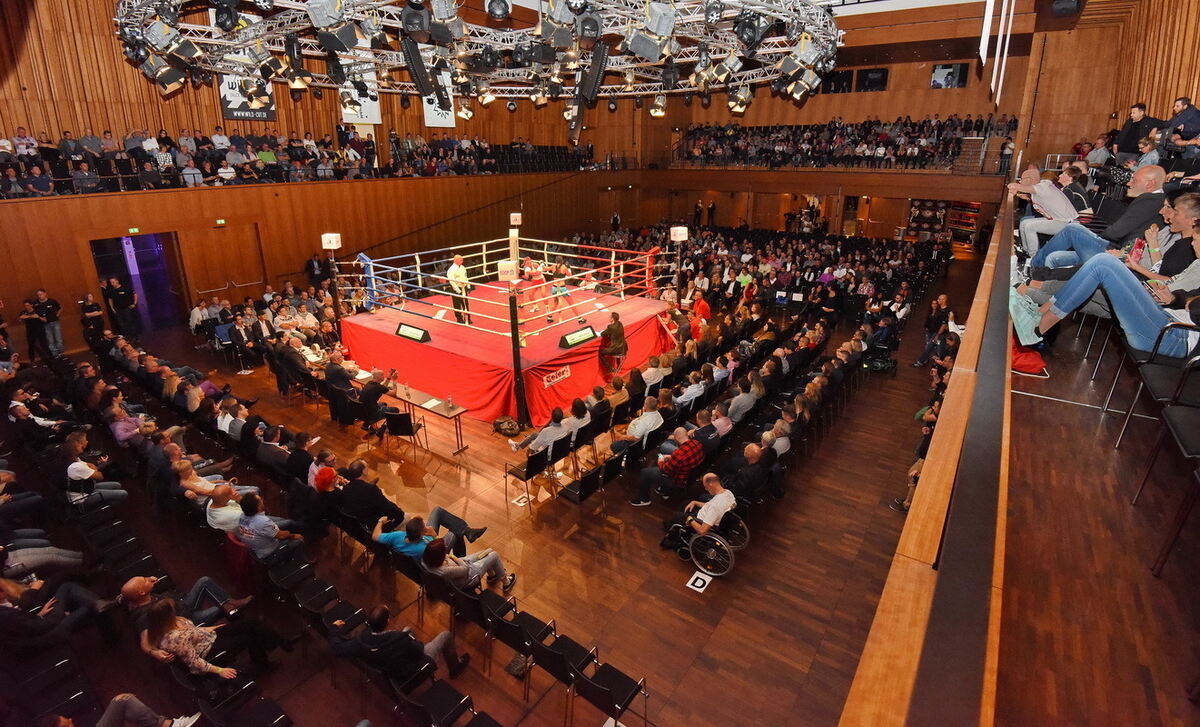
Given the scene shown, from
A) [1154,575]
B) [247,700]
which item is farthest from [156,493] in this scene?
[1154,575]

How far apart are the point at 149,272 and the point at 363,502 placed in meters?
16.4

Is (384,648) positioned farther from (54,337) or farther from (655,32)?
(54,337)

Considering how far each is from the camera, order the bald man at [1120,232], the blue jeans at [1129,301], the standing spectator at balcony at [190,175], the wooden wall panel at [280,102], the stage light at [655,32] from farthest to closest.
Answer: the standing spectator at balcony at [190,175] < the wooden wall panel at [280,102] < the stage light at [655,32] < the bald man at [1120,232] < the blue jeans at [1129,301]

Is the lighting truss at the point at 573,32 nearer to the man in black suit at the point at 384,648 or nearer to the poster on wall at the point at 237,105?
the poster on wall at the point at 237,105

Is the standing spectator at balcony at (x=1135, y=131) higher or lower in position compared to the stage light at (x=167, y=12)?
lower

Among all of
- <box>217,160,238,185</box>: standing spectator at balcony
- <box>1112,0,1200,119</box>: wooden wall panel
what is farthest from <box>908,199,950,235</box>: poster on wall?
<box>217,160,238,185</box>: standing spectator at balcony

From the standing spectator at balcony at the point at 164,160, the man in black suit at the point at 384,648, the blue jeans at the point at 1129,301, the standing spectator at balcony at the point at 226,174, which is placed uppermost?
the standing spectator at balcony at the point at 164,160

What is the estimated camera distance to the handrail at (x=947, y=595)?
908 mm

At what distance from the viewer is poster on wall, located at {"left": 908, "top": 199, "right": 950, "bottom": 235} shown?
22.0 meters

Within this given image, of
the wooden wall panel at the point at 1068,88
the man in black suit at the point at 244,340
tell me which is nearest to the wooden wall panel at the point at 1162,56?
the wooden wall panel at the point at 1068,88

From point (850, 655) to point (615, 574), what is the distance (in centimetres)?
198

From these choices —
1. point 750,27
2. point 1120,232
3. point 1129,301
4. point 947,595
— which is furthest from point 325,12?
point 947,595

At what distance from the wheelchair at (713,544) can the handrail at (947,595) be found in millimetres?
3619

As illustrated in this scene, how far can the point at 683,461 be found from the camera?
6004 mm
